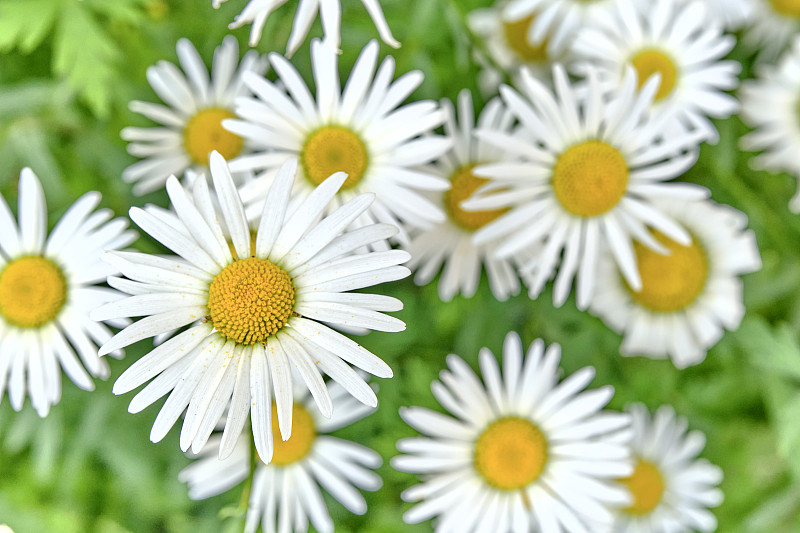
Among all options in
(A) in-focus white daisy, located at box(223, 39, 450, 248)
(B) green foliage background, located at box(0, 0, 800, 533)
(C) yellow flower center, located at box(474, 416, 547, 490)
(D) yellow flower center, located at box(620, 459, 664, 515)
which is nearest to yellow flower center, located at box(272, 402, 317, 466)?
(B) green foliage background, located at box(0, 0, 800, 533)

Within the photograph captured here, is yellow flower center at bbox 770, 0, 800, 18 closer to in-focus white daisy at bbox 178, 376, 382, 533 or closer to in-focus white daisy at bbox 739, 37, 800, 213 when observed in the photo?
in-focus white daisy at bbox 739, 37, 800, 213

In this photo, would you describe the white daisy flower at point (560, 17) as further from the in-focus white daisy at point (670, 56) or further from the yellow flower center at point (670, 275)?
the yellow flower center at point (670, 275)

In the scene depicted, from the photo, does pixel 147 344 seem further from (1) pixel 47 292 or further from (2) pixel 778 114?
(2) pixel 778 114

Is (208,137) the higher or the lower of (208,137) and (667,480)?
the higher

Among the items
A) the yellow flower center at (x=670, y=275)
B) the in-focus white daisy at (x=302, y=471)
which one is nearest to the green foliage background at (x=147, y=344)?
the in-focus white daisy at (x=302, y=471)

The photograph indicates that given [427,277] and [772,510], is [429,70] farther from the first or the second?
[772,510]

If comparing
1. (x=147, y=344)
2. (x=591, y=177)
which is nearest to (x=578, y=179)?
(x=591, y=177)
